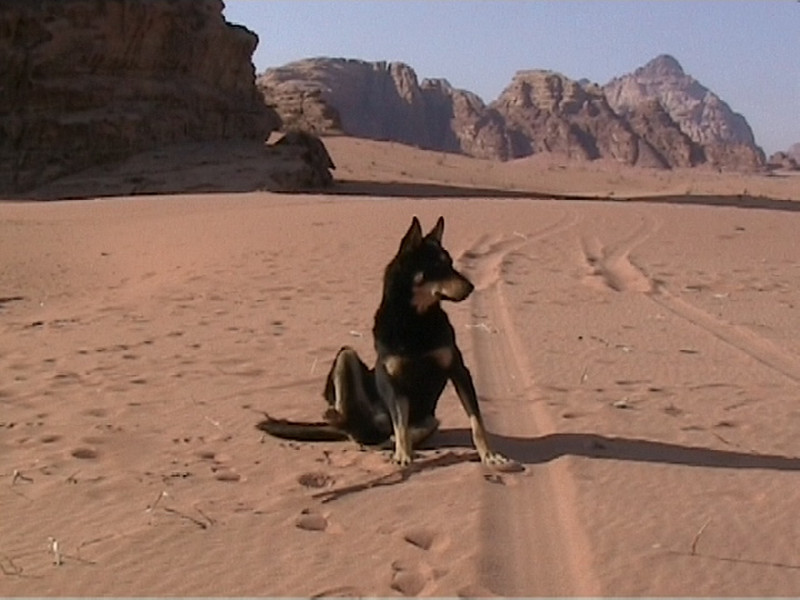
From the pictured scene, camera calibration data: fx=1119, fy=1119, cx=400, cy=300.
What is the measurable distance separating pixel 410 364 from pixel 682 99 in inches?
6299

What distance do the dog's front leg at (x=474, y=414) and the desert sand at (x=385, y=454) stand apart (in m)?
0.18

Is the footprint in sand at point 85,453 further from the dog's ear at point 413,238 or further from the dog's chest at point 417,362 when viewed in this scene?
the dog's ear at point 413,238

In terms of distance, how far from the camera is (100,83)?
30.0m

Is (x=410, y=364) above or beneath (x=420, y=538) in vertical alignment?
above

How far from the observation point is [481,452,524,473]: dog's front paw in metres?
4.95

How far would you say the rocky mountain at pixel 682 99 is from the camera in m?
130

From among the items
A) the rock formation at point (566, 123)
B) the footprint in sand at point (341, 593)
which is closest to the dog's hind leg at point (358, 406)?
the footprint in sand at point (341, 593)

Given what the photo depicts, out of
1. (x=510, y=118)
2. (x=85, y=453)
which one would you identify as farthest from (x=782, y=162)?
(x=85, y=453)

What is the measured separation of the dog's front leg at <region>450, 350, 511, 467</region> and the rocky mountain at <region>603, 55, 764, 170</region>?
9975 centimetres

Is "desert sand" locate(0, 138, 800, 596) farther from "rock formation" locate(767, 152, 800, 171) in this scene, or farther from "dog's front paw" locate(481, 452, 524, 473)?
"rock formation" locate(767, 152, 800, 171)

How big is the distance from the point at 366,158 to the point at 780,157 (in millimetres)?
58380

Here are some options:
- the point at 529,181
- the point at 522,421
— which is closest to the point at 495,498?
the point at 522,421

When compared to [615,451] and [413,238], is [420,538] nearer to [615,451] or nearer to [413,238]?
[413,238]

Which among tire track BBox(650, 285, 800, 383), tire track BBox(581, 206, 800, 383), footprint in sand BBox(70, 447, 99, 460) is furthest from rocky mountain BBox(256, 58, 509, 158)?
footprint in sand BBox(70, 447, 99, 460)
